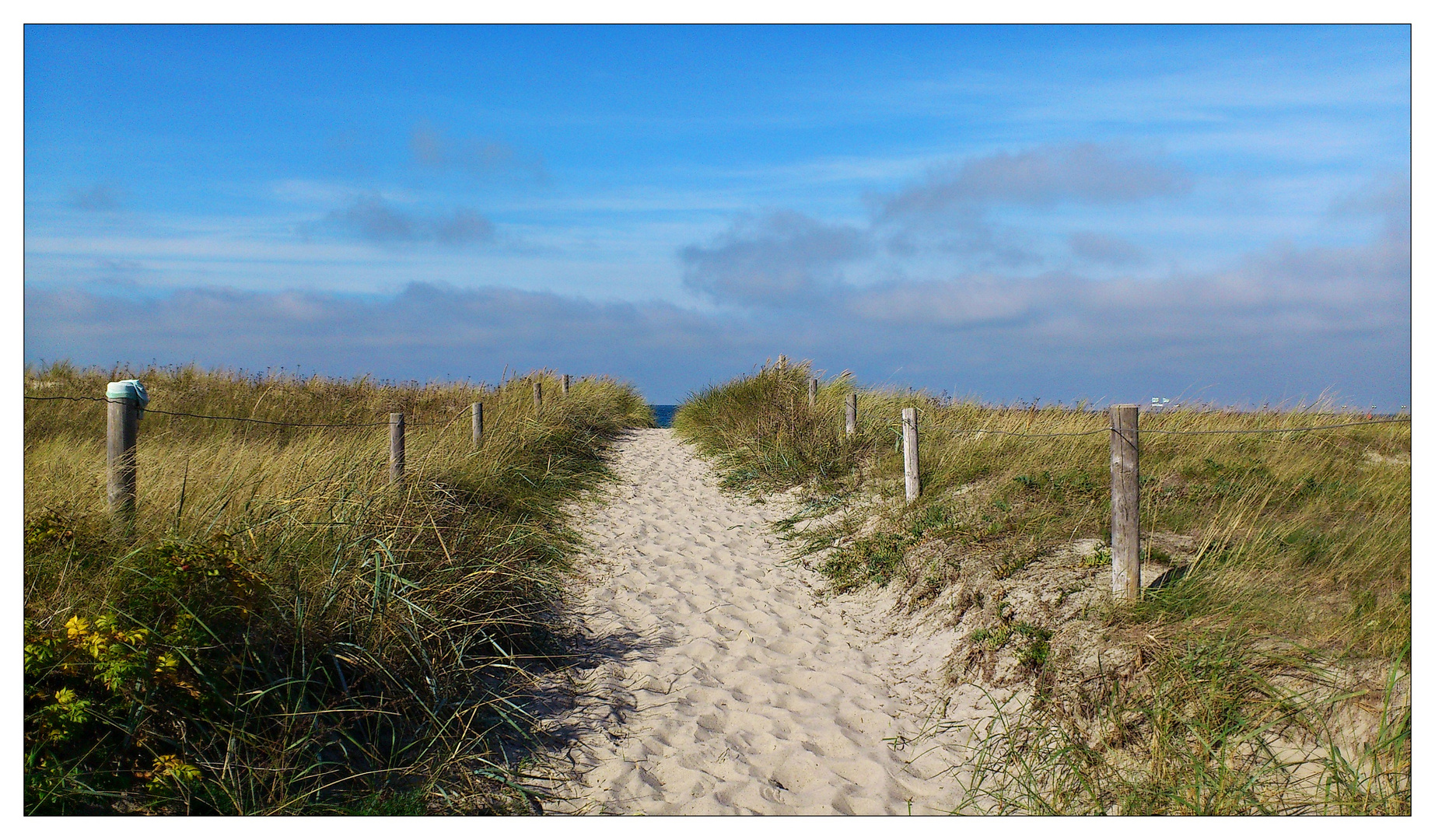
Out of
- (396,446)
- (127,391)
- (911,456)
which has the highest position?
(127,391)

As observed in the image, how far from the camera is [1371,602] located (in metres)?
4.23

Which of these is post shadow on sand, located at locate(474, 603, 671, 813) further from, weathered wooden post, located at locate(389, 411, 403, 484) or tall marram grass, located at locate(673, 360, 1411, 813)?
weathered wooden post, located at locate(389, 411, 403, 484)

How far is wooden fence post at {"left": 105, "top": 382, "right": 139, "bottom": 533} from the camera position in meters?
4.26

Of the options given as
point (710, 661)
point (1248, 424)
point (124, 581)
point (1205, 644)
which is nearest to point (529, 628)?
point (710, 661)

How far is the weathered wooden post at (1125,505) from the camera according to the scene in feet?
15.9

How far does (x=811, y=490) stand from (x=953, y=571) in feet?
12.8

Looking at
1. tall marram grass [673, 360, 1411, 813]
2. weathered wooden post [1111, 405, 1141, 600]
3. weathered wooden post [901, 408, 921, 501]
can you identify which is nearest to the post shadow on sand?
tall marram grass [673, 360, 1411, 813]

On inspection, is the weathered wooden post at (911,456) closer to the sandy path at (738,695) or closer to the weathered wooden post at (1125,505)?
the sandy path at (738,695)

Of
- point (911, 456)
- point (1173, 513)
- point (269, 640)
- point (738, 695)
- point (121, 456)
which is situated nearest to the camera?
point (269, 640)

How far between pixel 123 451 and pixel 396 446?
8.33 feet

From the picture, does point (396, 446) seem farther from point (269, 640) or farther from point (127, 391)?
point (269, 640)

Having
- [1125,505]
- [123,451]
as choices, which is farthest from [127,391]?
[1125,505]

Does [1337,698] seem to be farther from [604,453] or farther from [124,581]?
[604,453]

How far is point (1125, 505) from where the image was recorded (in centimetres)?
492
